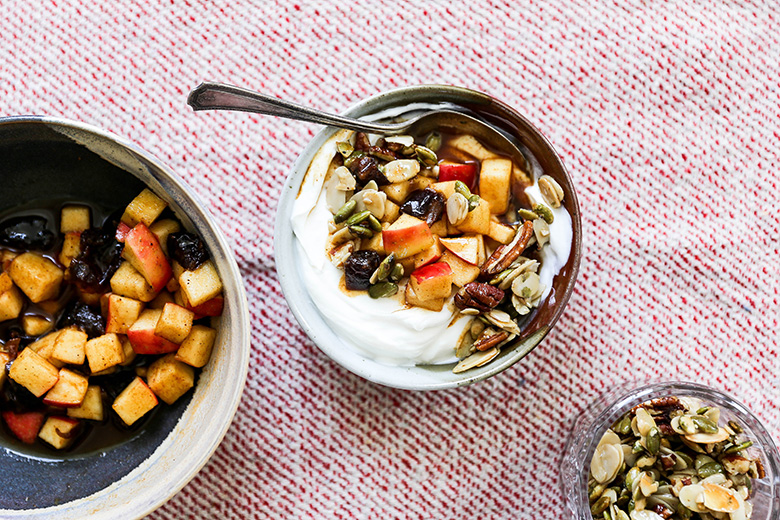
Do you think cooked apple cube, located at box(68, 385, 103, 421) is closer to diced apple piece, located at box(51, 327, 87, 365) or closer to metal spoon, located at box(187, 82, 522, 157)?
diced apple piece, located at box(51, 327, 87, 365)

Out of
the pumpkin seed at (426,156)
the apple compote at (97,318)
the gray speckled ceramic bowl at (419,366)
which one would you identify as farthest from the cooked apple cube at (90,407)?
the pumpkin seed at (426,156)

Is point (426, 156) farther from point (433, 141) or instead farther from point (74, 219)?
point (74, 219)

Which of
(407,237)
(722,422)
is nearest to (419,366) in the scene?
(407,237)

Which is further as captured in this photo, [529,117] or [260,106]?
[529,117]

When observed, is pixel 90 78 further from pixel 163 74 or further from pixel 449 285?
pixel 449 285

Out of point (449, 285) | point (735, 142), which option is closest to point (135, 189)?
point (449, 285)

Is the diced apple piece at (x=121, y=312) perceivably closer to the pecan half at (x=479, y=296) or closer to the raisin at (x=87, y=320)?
the raisin at (x=87, y=320)

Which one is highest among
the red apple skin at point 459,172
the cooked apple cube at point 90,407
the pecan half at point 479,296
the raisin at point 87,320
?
A: the red apple skin at point 459,172
